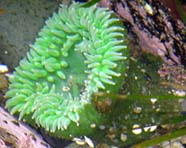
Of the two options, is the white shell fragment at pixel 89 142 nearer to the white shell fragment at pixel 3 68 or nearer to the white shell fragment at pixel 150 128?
the white shell fragment at pixel 150 128

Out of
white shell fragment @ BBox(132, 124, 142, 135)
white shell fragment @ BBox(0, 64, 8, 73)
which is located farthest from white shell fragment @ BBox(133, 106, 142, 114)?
white shell fragment @ BBox(0, 64, 8, 73)

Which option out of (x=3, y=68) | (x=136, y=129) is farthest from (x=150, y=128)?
(x=3, y=68)

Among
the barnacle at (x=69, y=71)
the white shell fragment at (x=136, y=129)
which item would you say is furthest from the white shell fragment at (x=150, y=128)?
the barnacle at (x=69, y=71)

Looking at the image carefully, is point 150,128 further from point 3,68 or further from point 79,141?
point 3,68

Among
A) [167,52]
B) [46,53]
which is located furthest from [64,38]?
[167,52]

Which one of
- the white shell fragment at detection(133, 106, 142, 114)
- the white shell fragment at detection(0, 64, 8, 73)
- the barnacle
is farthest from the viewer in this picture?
the white shell fragment at detection(0, 64, 8, 73)

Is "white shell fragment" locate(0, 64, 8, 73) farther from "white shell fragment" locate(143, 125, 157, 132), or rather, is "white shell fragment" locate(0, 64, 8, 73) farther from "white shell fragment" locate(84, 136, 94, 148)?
"white shell fragment" locate(143, 125, 157, 132)

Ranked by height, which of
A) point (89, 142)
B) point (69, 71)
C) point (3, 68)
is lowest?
point (89, 142)

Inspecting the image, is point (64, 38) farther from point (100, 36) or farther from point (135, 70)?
point (135, 70)
